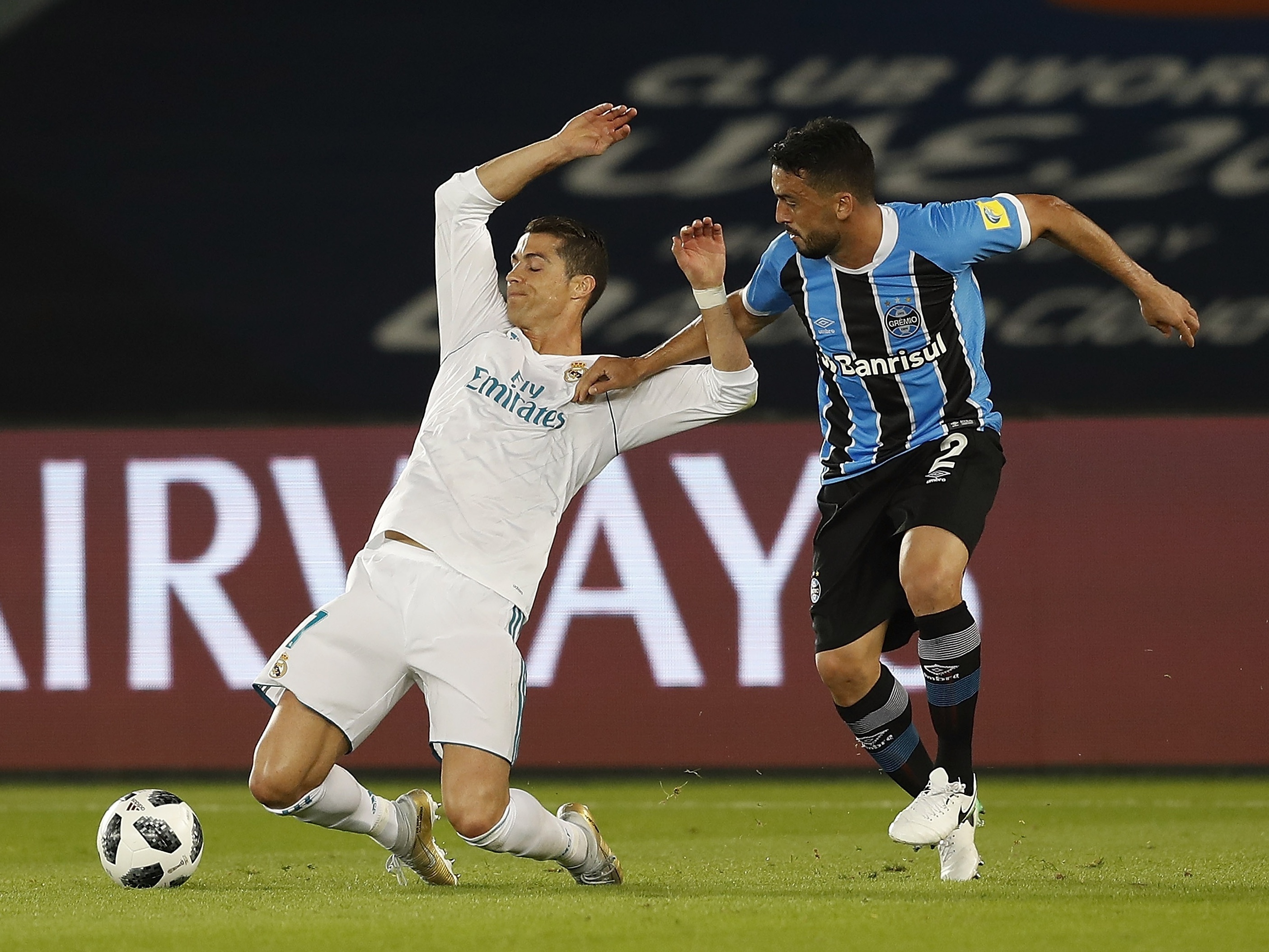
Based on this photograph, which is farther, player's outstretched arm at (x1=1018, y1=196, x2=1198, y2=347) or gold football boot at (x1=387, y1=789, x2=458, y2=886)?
gold football boot at (x1=387, y1=789, x2=458, y2=886)

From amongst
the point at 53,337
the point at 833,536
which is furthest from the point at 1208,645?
the point at 53,337

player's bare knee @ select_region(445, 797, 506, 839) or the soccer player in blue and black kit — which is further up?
the soccer player in blue and black kit

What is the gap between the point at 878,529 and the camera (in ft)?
14.8

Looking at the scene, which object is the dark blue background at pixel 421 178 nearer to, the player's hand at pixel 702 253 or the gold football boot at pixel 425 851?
the player's hand at pixel 702 253

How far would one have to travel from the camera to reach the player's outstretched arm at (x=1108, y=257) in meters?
4.16

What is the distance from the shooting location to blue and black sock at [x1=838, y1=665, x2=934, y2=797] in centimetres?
454

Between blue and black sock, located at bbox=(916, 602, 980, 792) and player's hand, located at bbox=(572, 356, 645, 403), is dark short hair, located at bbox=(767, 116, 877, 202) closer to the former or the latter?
player's hand, located at bbox=(572, 356, 645, 403)

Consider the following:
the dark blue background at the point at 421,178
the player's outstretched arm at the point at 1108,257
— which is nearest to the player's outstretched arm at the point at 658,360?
the player's outstretched arm at the point at 1108,257

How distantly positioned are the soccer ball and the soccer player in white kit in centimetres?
37

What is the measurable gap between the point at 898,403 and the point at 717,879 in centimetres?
131

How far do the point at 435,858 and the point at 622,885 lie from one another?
479 millimetres

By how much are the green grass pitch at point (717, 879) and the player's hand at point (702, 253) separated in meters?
1.49

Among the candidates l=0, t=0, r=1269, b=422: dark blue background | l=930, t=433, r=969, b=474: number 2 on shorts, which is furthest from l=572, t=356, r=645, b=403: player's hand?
l=0, t=0, r=1269, b=422: dark blue background

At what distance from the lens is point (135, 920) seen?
370cm
